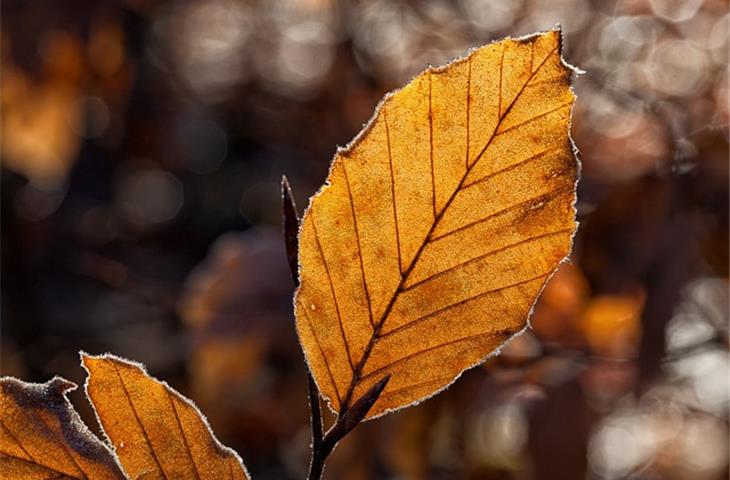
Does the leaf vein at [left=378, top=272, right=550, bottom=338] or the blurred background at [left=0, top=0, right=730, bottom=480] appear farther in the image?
the blurred background at [left=0, top=0, right=730, bottom=480]

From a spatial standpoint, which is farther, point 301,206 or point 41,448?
point 301,206

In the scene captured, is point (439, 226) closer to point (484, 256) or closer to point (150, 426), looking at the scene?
point (484, 256)

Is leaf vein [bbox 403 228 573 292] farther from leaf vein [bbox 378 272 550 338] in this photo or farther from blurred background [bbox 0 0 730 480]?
blurred background [bbox 0 0 730 480]

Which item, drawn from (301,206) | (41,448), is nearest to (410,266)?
(41,448)

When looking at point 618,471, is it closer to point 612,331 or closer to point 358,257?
point 612,331

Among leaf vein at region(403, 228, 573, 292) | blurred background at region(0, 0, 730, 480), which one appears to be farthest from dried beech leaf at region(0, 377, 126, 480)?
blurred background at region(0, 0, 730, 480)

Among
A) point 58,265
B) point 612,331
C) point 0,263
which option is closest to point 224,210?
point 58,265
